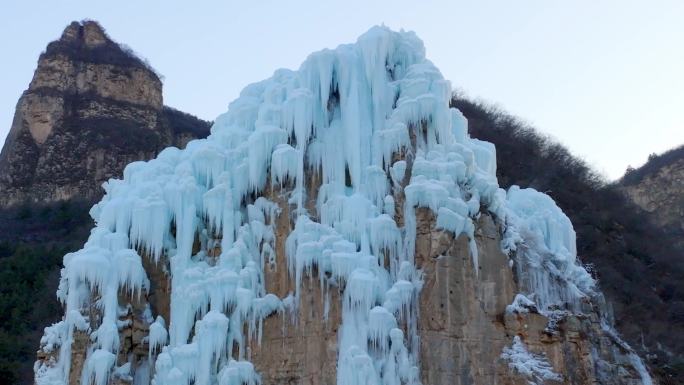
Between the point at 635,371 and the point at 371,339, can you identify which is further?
the point at 635,371

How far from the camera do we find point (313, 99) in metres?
18.1

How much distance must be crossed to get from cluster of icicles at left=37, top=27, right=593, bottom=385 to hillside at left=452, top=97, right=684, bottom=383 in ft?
48.2

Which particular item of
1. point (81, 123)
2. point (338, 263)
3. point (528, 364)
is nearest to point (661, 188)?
point (81, 123)

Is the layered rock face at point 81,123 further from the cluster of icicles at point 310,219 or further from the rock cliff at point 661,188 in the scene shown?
the cluster of icicles at point 310,219

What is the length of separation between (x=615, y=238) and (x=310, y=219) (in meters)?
26.0

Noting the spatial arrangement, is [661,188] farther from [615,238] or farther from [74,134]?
[74,134]

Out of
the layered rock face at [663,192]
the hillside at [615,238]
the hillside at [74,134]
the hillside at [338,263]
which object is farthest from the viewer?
the layered rock face at [663,192]

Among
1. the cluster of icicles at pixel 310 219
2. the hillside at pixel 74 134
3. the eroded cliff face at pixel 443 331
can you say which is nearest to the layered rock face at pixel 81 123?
the hillside at pixel 74 134

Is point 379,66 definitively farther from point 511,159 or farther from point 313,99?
point 511,159

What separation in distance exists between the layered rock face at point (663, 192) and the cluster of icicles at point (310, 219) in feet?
111

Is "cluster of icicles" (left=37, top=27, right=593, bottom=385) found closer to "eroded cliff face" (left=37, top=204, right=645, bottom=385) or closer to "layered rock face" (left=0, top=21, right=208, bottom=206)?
"eroded cliff face" (left=37, top=204, right=645, bottom=385)

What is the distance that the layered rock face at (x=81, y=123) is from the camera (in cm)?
5259

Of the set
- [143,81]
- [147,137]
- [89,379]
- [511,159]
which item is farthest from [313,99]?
[143,81]

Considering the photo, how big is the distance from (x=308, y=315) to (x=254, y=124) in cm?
478
